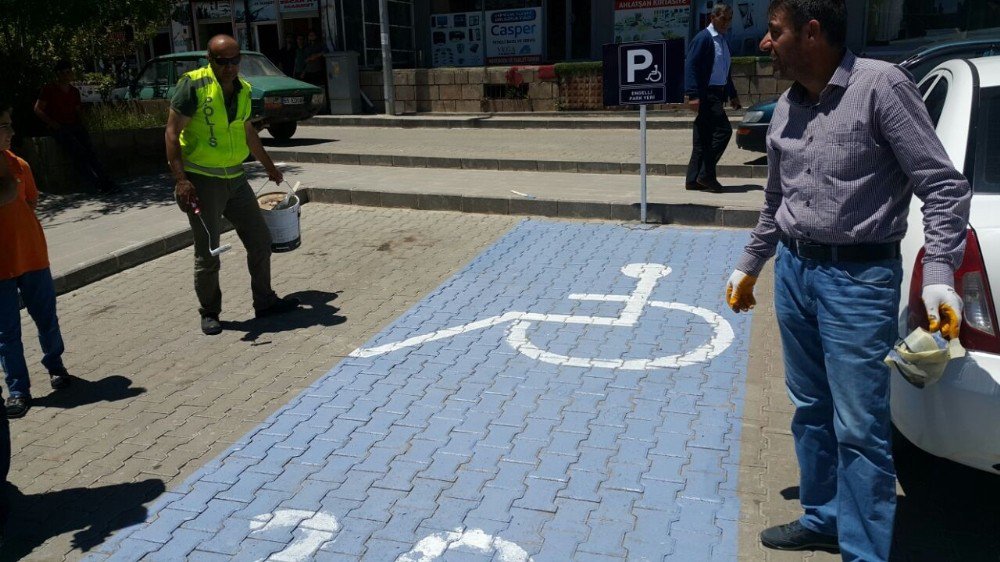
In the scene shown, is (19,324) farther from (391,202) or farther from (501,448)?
(391,202)

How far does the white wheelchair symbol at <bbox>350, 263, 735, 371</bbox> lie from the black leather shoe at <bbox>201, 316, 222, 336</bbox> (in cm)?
118

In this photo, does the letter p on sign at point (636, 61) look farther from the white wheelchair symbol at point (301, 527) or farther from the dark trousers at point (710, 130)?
the white wheelchair symbol at point (301, 527)

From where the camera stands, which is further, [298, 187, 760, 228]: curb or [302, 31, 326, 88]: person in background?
[302, 31, 326, 88]: person in background

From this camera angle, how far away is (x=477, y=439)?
432 cm

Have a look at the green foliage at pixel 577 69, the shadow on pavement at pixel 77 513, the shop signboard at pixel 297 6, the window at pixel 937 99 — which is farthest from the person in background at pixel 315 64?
the window at pixel 937 99

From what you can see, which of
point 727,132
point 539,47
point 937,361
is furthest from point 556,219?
point 539,47

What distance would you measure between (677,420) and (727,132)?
5.61 metres

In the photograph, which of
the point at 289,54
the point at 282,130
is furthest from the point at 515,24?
the point at 282,130

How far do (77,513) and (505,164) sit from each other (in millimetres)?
8861

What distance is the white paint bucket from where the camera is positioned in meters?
6.43

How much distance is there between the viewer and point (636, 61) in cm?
837

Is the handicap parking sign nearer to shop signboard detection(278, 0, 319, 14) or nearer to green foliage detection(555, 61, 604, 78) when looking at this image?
green foliage detection(555, 61, 604, 78)

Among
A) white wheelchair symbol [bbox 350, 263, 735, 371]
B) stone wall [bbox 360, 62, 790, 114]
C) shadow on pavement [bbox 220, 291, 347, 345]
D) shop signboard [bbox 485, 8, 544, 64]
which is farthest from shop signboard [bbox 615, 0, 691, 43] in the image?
shadow on pavement [bbox 220, 291, 347, 345]

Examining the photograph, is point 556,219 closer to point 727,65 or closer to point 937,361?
point 727,65
